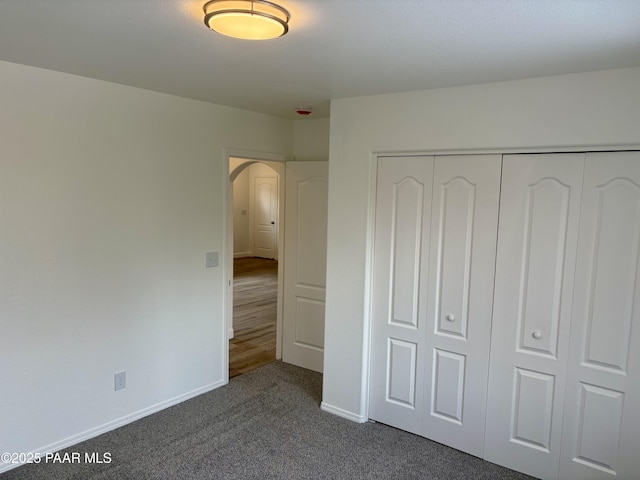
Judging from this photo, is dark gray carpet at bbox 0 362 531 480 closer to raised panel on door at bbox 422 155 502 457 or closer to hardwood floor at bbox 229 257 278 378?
raised panel on door at bbox 422 155 502 457

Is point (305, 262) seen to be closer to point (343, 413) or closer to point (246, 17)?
point (343, 413)

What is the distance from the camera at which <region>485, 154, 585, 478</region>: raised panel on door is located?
251cm

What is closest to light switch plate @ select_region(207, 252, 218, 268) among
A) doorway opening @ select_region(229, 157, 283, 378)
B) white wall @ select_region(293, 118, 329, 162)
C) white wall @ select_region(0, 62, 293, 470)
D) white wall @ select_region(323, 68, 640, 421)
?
white wall @ select_region(0, 62, 293, 470)

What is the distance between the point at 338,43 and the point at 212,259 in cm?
222

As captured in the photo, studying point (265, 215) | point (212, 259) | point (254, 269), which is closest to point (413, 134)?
point (212, 259)

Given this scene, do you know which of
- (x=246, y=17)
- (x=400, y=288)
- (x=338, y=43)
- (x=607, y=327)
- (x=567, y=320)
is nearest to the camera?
(x=246, y=17)

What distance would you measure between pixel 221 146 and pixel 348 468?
256cm

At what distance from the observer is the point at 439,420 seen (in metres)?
3.02

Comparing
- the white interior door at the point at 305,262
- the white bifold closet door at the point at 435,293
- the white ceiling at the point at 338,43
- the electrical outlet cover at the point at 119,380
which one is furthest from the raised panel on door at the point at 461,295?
the electrical outlet cover at the point at 119,380

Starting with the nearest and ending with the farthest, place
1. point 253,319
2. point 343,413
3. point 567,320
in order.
→ point 567,320 → point 343,413 → point 253,319

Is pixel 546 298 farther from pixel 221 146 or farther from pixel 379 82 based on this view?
pixel 221 146

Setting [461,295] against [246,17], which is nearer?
[246,17]

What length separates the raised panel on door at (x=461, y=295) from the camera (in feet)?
9.04

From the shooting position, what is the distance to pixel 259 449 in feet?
9.57
